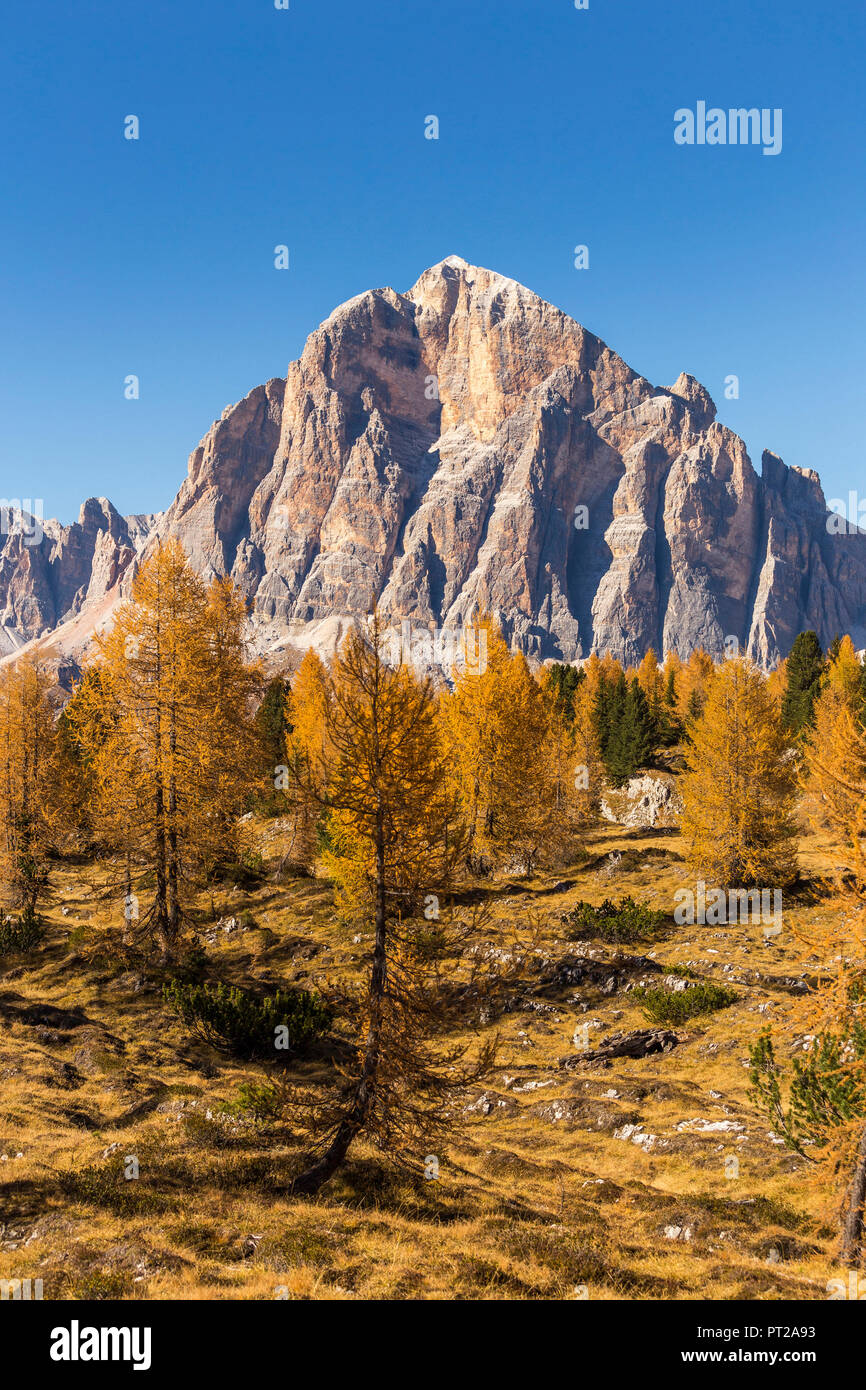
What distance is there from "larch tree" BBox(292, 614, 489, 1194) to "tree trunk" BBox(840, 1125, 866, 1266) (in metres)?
4.96

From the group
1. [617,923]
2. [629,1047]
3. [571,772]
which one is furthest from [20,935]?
[571,772]

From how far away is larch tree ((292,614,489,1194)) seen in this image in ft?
35.5

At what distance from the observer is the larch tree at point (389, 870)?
10.8 metres

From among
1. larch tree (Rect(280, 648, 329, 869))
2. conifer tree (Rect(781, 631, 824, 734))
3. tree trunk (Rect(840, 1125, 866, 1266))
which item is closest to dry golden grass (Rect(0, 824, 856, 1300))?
Answer: tree trunk (Rect(840, 1125, 866, 1266))

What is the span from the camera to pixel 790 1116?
38.9 feet

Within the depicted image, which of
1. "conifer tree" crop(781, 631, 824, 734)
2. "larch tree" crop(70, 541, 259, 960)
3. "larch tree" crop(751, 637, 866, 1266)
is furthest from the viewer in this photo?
"conifer tree" crop(781, 631, 824, 734)

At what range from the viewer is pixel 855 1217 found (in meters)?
9.26

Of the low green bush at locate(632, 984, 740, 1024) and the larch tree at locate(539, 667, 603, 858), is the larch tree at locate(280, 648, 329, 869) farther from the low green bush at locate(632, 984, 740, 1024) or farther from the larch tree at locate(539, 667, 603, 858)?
the low green bush at locate(632, 984, 740, 1024)

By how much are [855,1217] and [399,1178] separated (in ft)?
22.8

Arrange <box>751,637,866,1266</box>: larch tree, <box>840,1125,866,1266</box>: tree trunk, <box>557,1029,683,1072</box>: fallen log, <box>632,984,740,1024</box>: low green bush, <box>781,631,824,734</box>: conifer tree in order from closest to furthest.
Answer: <box>751,637,866,1266</box>: larch tree
<box>840,1125,866,1266</box>: tree trunk
<box>557,1029,683,1072</box>: fallen log
<box>632,984,740,1024</box>: low green bush
<box>781,631,824,734</box>: conifer tree
